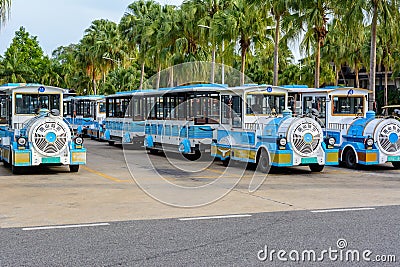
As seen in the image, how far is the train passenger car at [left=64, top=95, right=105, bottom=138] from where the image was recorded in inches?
1508

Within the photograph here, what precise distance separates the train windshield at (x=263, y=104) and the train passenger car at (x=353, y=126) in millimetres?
858

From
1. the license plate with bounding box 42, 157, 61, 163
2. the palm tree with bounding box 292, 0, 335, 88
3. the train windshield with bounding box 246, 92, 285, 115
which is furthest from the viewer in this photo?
the palm tree with bounding box 292, 0, 335, 88

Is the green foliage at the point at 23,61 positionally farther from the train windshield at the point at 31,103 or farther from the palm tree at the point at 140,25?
the train windshield at the point at 31,103

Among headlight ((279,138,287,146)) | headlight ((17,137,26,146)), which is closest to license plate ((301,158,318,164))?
headlight ((279,138,287,146))

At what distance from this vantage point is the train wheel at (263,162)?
17719mm

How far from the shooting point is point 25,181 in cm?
1559

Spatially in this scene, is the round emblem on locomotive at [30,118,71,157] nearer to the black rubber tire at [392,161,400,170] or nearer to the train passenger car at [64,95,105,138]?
the black rubber tire at [392,161,400,170]

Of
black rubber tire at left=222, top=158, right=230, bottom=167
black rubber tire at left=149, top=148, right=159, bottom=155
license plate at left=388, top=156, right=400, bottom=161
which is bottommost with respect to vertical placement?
black rubber tire at left=222, top=158, right=230, bottom=167

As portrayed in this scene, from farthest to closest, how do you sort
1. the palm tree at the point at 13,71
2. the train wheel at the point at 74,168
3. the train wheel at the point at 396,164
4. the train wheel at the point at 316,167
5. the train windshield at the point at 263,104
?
the palm tree at the point at 13,71
the train wheel at the point at 396,164
the train windshield at the point at 263,104
the train wheel at the point at 316,167
the train wheel at the point at 74,168

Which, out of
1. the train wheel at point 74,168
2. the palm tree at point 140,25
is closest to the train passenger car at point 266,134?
the train wheel at point 74,168

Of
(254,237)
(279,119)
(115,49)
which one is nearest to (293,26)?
(279,119)

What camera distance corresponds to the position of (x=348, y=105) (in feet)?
70.0

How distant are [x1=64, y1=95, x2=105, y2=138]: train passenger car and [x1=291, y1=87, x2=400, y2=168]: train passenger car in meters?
18.5

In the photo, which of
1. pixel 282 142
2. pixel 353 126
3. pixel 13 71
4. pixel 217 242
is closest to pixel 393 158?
pixel 353 126
